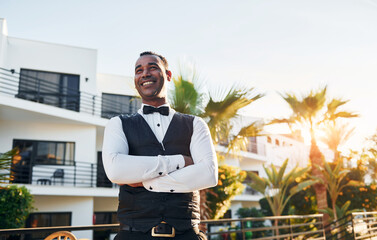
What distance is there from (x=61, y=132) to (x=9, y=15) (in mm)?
5503

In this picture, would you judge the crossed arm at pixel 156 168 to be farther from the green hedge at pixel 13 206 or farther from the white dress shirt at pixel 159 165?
the green hedge at pixel 13 206

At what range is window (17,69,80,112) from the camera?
15594 mm

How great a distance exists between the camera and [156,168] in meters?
1.83

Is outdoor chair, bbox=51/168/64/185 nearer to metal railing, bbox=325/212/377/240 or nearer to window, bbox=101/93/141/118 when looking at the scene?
window, bbox=101/93/141/118

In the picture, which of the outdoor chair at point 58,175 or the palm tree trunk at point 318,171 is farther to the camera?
the palm tree trunk at point 318,171

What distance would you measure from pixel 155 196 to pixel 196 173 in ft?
0.83

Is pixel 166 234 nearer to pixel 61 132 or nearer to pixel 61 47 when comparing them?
pixel 61 132

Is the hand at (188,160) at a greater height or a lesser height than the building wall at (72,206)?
greater

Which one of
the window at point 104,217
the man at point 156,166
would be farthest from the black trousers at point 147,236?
the window at point 104,217

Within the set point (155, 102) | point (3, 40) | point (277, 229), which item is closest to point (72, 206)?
point (3, 40)

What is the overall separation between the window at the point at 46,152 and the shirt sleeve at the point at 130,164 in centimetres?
1388

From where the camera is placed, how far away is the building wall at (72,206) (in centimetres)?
1444

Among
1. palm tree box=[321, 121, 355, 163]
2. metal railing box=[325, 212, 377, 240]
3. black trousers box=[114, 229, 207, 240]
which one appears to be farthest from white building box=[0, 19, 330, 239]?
palm tree box=[321, 121, 355, 163]

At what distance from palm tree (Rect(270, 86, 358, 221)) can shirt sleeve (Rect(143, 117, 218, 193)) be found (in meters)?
13.1
